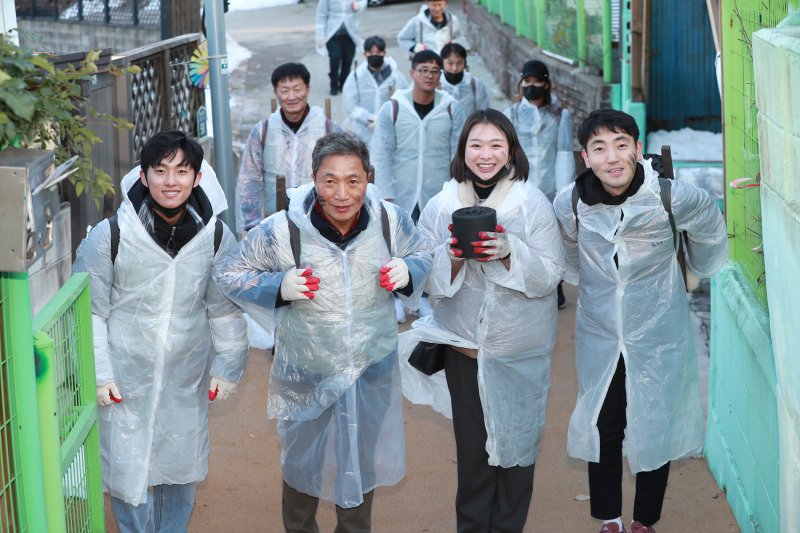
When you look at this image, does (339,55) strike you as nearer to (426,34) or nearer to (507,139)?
(426,34)

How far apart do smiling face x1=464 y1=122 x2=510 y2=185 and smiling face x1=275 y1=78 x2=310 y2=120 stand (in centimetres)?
319

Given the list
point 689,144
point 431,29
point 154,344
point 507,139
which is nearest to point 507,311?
point 507,139

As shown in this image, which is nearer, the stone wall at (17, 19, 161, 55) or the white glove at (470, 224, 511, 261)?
the white glove at (470, 224, 511, 261)

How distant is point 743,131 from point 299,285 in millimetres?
1936

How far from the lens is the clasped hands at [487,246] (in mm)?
3947

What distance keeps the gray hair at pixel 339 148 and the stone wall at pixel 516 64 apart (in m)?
5.83

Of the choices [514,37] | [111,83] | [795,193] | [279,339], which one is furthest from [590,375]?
[514,37]

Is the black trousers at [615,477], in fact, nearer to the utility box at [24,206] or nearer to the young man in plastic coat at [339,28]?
the utility box at [24,206]

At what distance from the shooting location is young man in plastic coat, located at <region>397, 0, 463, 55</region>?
41.9 ft

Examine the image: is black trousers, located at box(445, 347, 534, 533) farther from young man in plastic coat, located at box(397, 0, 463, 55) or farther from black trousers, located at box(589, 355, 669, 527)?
young man in plastic coat, located at box(397, 0, 463, 55)

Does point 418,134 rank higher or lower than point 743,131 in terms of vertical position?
lower

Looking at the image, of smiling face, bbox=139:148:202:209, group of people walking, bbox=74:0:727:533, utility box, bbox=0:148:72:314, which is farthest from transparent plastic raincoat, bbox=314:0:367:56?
utility box, bbox=0:148:72:314

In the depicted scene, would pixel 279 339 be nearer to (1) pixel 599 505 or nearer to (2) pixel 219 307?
(2) pixel 219 307

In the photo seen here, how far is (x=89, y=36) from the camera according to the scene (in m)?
16.3
